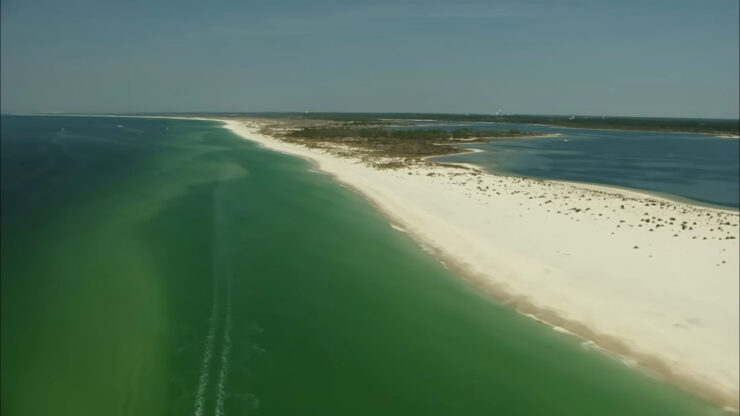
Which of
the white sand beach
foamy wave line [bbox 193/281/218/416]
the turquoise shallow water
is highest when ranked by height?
the turquoise shallow water

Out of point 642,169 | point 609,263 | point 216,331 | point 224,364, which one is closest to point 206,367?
point 224,364

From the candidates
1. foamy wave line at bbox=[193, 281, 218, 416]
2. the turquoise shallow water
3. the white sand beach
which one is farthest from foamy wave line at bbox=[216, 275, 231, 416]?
the turquoise shallow water

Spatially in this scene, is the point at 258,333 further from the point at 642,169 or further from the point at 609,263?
the point at 642,169

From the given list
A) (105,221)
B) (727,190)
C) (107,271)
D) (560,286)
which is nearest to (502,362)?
(560,286)

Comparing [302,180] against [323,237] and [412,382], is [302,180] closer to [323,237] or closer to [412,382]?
[323,237]

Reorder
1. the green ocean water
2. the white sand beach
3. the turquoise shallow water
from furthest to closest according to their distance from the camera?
the turquoise shallow water < the white sand beach < the green ocean water

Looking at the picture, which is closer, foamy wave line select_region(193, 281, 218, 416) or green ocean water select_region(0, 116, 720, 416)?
foamy wave line select_region(193, 281, 218, 416)

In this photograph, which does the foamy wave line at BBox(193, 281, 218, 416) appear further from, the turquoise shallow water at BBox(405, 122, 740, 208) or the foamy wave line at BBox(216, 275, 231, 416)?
the turquoise shallow water at BBox(405, 122, 740, 208)
